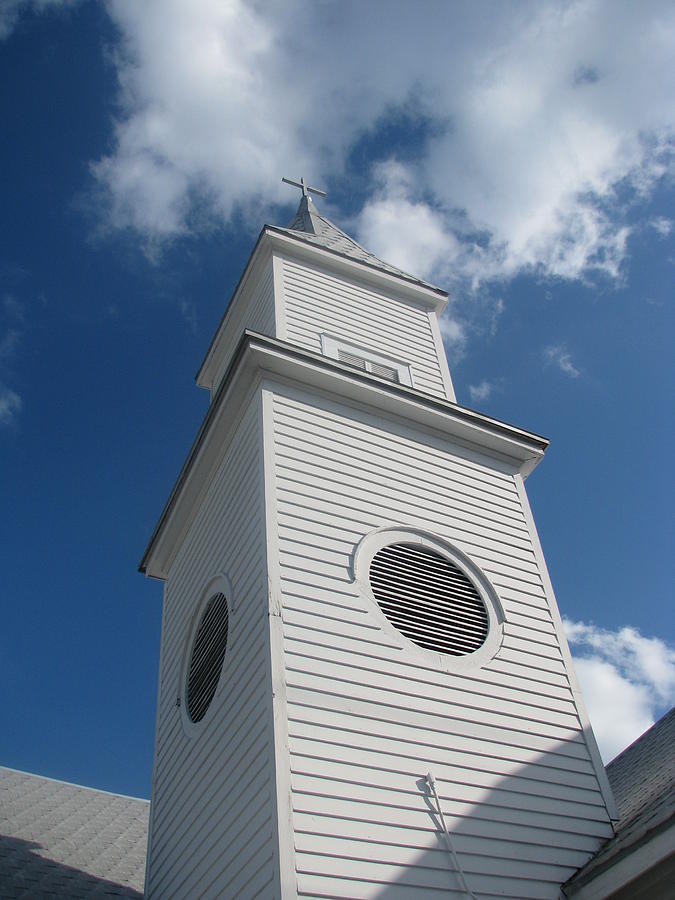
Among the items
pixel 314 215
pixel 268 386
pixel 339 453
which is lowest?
pixel 339 453

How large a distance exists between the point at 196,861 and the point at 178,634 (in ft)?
10.9

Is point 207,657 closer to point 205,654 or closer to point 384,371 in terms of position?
point 205,654

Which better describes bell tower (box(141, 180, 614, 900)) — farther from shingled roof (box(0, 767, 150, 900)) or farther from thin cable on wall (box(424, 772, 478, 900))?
shingled roof (box(0, 767, 150, 900))

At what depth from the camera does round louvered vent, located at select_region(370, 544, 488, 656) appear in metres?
8.78

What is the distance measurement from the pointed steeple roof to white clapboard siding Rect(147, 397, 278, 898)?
465cm

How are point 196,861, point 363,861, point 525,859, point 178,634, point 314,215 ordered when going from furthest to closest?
point 314,215 < point 178,634 < point 196,861 < point 525,859 < point 363,861

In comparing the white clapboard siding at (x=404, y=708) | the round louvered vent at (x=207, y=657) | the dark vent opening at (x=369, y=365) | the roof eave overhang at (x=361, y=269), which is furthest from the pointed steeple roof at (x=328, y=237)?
the round louvered vent at (x=207, y=657)

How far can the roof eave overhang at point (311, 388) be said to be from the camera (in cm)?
1042

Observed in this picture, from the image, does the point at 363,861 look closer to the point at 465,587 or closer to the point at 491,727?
the point at 491,727

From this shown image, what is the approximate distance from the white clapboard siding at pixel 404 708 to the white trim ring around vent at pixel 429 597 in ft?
0.40

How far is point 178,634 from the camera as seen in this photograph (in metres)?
11.1

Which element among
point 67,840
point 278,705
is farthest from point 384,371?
point 67,840

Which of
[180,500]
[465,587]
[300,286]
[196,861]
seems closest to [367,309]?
[300,286]

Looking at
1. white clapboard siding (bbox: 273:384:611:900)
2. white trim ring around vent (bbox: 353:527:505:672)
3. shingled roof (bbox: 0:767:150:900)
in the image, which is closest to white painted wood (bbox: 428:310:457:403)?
white clapboard siding (bbox: 273:384:611:900)
